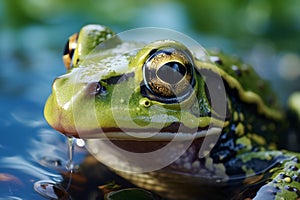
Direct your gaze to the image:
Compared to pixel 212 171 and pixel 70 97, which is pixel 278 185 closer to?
pixel 212 171

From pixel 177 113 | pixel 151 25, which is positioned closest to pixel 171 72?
pixel 177 113

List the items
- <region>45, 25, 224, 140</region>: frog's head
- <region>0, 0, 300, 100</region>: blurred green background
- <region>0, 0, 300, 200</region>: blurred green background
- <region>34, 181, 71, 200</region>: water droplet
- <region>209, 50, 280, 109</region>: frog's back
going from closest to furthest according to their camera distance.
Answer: <region>45, 25, 224, 140</region>: frog's head → <region>34, 181, 71, 200</region>: water droplet → <region>209, 50, 280, 109</region>: frog's back → <region>0, 0, 300, 200</region>: blurred green background → <region>0, 0, 300, 100</region>: blurred green background

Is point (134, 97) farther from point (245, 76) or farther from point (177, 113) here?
point (245, 76)

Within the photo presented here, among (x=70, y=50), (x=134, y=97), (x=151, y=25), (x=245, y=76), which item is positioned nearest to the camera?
(x=134, y=97)

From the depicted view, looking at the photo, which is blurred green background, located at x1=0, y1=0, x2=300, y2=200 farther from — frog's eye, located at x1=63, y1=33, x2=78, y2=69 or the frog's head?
the frog's head

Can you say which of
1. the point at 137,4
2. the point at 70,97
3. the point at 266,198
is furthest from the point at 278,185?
the point at 137,4

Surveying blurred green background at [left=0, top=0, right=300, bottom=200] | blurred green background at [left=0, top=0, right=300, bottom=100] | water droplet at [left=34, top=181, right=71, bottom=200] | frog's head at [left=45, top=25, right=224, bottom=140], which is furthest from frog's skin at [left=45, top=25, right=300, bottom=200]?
blurred green background at [left=0, top=0, right=300, bottom=100]

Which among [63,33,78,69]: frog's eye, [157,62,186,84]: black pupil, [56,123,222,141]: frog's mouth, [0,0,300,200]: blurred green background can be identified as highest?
[0,0,300,200]: blurred green background
